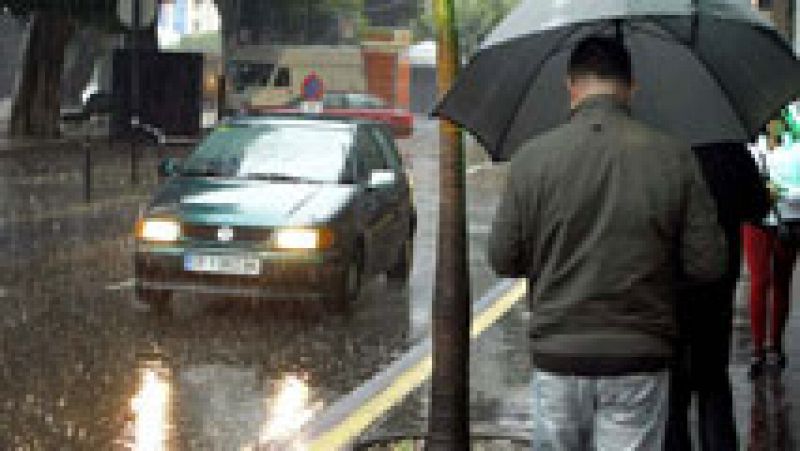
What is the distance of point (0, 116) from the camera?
50.1m

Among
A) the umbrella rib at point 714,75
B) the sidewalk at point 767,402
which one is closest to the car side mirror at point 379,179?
the sidewalk at point 767,402

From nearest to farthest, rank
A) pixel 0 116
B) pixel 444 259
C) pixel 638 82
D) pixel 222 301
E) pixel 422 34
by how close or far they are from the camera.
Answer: pixel 638 82 → pixel 444 259 → pixel 222 301 → pixel 0 116 → pixel 422 34

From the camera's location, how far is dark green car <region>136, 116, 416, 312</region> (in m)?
11.1

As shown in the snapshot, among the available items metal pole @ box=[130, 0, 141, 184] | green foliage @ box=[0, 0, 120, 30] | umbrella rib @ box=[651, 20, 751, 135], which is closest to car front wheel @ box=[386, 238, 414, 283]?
umbrella rib @ box=[651, 20, 751, 135]

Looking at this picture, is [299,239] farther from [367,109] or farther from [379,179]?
[367,109]

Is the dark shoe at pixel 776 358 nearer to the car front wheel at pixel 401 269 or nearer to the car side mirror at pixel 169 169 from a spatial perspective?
the car front wheel at pixel 401 269

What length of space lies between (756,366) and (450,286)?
295 cm

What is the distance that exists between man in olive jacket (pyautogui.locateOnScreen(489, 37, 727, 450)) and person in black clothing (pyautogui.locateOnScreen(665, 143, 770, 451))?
5.18 ft

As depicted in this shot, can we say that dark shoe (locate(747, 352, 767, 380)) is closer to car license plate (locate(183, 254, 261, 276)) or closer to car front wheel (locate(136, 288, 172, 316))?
car license plate (locate(183, 254, 261, 276))

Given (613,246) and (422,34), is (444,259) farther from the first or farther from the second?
(422,34)

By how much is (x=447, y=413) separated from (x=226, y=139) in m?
6.72

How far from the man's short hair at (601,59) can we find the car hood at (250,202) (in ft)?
23.9

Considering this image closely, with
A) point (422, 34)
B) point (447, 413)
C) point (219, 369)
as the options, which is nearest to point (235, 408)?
point (219, 369)

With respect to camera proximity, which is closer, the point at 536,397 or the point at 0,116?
the point at 536,397
